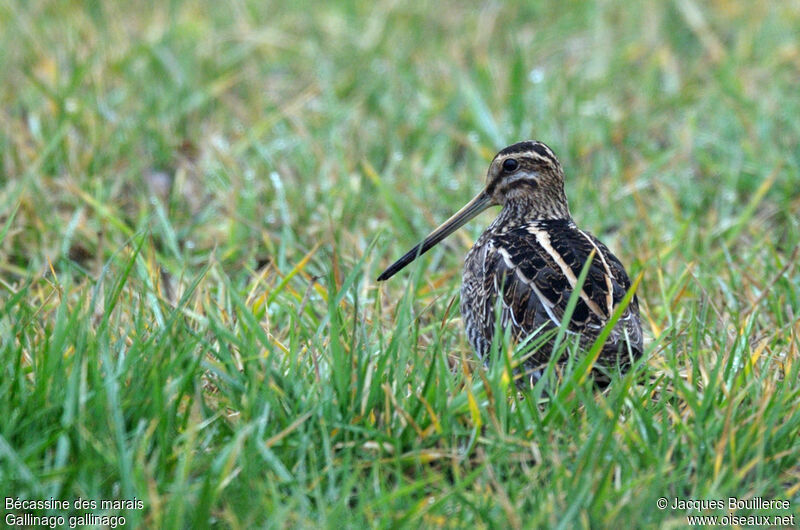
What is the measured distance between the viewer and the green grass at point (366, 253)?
276 centimetres

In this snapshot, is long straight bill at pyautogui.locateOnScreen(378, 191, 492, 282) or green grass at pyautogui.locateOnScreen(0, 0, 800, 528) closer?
green grass at pyautogui.locateOnScreen(0, 0, 800, 528)

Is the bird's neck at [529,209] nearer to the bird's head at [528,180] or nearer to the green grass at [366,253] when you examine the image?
the bird's head at [528,180]

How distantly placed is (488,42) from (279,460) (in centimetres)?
458

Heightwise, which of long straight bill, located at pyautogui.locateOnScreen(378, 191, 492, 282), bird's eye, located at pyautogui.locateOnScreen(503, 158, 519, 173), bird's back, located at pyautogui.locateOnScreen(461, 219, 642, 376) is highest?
bird's eye, located at pyautogui.locateOnScreen(503, 158, 519, 173)

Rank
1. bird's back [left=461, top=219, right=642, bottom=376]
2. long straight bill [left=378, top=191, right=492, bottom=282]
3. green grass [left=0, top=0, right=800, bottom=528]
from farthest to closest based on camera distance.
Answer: long straight bill [left=378, top=191, right=492, bottom=282] → bird's back [left=461, top=219, right=642, bottom=376] → green grass [left=0, top=0, right=800, bottom=528]

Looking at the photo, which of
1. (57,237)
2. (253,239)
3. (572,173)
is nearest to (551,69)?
(572,173)

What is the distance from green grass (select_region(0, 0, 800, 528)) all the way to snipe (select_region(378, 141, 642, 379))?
14cm

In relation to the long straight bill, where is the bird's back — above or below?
below

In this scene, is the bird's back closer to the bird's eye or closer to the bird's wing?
the bird's wing

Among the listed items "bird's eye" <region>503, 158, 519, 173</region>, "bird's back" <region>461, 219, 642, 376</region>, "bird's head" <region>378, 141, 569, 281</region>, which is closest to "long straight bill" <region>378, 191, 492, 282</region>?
"bird's head" <region>378, 141, 569, 281</region>

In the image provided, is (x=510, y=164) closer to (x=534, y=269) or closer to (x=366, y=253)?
(x=534, y=269)

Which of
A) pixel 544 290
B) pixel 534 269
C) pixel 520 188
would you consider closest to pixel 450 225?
pixel 520 188

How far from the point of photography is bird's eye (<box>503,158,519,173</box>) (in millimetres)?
4090

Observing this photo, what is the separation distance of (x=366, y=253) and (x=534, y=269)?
57 cm
